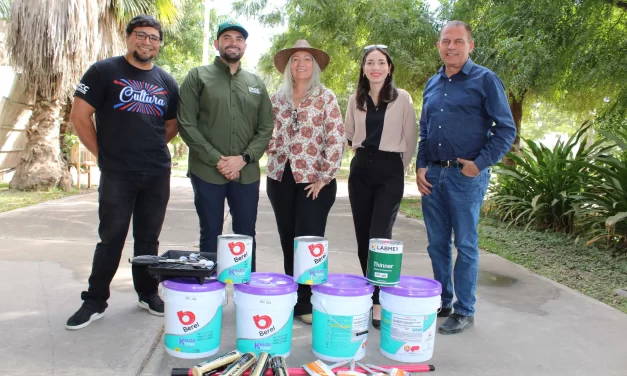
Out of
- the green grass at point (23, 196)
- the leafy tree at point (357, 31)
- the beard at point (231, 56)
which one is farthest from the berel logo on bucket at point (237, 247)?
the leafy tree at point (357, 31)

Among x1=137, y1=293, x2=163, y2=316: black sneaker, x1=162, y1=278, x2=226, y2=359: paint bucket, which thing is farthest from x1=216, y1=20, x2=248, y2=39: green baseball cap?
→ x1=137, y1=293, x2=163, y2=316: black sneaker

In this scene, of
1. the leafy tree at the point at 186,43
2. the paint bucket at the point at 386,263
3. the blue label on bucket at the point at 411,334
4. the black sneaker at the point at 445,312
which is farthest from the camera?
the leafy tree at the point at 186,43

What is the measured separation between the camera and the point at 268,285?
3049 mm

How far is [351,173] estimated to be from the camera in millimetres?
3920

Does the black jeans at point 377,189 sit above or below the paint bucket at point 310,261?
above

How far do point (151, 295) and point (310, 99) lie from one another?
195 cm

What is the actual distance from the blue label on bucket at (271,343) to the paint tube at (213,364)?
0.74ft

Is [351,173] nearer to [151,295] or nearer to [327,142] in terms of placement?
[327,142]

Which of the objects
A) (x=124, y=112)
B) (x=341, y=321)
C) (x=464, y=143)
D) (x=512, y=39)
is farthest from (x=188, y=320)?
(x=512, y=39)

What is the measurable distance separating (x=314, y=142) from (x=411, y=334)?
60.7 inches

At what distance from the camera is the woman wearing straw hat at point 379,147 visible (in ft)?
12.2

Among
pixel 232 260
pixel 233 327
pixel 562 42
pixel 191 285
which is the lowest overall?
pixel 233 327

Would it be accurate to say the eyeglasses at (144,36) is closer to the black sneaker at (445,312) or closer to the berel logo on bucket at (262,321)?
the berel logo on bucket at (262,321)

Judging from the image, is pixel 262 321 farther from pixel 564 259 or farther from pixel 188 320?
pixel 564 259
